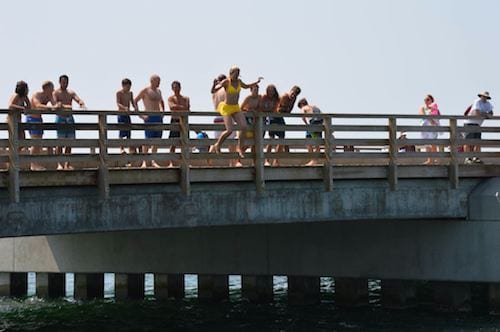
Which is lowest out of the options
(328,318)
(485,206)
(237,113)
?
(328,318)

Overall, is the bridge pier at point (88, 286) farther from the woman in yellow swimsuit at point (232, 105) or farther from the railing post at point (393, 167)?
the woman in yellow swimsuit at point (232, 105)

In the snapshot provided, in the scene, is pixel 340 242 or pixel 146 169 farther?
pixel 340 242

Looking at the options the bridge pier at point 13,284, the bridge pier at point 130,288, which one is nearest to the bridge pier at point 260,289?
the bridge pier at point 130,288

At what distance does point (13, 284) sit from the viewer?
33.7 m

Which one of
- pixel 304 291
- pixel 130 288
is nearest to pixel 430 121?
pixel 304 291

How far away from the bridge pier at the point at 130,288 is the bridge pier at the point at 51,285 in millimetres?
1894

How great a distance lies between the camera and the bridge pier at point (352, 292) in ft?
92.4

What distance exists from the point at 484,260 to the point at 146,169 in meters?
8.35

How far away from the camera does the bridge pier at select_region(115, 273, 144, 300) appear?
3181cm

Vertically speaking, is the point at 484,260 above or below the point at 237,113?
below

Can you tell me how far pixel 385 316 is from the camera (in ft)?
87.4

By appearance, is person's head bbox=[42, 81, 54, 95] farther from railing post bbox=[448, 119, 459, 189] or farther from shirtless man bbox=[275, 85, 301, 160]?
railing post bbox=[448, 119, 459, 189]

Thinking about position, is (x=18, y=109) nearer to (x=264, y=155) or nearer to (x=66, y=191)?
(x=66, y=191)

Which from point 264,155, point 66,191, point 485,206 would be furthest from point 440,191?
point 66,191
